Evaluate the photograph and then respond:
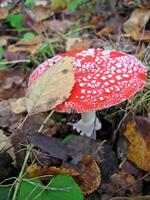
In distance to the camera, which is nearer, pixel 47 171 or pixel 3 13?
pixel 47 171

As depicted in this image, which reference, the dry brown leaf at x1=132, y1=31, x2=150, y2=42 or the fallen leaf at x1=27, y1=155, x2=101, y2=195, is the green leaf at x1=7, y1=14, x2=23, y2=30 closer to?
the dry brown leaf at x1=132, y1=31, x2=150, y2=42

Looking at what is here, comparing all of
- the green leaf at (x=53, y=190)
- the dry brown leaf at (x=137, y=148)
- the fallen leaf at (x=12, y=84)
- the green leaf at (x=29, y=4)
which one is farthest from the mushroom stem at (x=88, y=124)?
the green leaf at (x=29, y=4)

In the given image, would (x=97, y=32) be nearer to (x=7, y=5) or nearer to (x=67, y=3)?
(x=67, y=3)

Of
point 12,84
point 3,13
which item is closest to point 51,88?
point 12,84

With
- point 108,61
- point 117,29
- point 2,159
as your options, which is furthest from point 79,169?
point 117,29

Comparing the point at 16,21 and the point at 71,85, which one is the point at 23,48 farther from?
the point at 71,85

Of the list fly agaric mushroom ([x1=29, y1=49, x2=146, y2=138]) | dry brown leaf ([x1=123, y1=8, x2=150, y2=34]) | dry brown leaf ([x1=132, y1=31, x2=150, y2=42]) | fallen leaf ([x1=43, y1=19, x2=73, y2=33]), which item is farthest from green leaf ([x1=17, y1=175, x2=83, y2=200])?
fallen leaf ([x1=43, y1=19, x2=73, y2=33])
